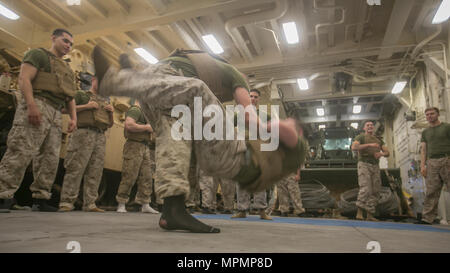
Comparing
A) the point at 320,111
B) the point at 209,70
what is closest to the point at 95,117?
the point at 209,70

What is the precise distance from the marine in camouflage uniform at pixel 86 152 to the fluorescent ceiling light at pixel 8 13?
128 inches

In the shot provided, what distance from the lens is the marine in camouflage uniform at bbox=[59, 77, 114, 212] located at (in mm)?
3230

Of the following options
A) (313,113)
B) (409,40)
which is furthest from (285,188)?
(313,113)

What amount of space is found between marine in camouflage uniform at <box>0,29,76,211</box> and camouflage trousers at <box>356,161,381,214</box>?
432cm

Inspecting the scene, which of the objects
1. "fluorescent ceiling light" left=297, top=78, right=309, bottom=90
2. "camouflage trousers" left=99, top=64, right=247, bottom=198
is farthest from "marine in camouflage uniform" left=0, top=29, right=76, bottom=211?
"fluorescent ceiling light" left=297, top=78, right=309, bottom=90

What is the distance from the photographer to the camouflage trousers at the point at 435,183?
4.06 metres

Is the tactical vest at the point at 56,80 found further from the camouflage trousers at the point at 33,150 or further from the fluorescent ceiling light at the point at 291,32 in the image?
the fluorescent ceiling light at the point at 291,32

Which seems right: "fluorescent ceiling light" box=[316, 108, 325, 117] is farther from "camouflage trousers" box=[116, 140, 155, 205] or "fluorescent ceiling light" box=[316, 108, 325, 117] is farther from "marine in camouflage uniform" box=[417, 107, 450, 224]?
"camouflage trousers" box=[116, 140, 155, 205]

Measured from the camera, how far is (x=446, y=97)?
5.59m

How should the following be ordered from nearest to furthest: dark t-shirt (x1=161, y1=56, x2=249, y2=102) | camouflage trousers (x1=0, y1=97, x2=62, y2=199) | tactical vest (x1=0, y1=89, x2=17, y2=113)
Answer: dark t-shirt (x1=161, y1=56, x2=249, y2=102) < camouflage trousers (x1=0, y1=97, x2=62, y2=199) < tactical vest (x1=0, y1=89, x2=17, y2=113)

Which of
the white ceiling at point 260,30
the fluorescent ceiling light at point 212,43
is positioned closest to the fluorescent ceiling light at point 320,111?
the white ceiling at point 260,30

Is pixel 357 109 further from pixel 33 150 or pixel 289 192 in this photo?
pixel 33 150

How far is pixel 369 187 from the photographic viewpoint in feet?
15.1

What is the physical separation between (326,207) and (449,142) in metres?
2.51
